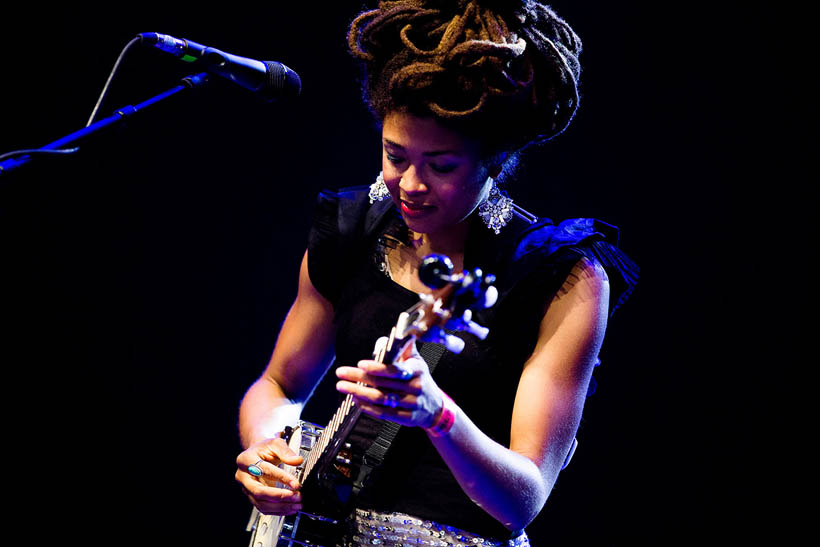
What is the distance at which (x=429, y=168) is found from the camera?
4.99 ft

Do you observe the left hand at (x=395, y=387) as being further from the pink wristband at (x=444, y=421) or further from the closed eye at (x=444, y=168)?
the closed eye at (x=444, y=168)

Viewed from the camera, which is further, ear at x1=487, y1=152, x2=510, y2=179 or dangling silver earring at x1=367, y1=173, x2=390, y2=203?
dangling silver earring at x1=367, y1=173, x2=390, y2=203

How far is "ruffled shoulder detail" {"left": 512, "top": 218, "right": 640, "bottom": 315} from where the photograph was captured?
5.27 ft

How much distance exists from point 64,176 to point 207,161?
2.00 ft

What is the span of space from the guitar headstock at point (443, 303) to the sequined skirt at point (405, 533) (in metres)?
0.69

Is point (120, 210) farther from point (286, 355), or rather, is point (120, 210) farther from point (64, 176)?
point (286, 355)

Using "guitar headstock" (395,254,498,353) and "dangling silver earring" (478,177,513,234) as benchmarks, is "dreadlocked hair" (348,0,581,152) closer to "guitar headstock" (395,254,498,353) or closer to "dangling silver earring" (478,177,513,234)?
"dangling silver earring" (478,177,513,234)

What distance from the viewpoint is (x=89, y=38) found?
9.86ft

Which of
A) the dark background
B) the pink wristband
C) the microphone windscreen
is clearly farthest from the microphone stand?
the dark background

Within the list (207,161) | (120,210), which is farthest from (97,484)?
(207,161)

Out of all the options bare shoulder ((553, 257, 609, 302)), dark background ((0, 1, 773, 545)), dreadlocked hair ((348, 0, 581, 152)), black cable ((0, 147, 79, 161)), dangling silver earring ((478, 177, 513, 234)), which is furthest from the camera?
dark background ((0, 1, 773, 545))

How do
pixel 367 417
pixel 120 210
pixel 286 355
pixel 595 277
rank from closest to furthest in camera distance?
1. pixel 367 417
2. pixel 595 277
3. pixel 286 355
4. pixel 120 210

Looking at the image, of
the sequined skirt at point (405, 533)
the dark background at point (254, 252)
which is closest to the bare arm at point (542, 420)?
the sequined skirt at point (405, 533)

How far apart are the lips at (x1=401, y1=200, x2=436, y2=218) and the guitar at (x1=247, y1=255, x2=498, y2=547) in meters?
0.22
